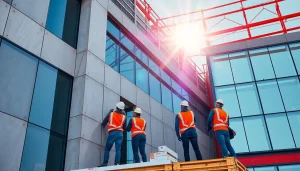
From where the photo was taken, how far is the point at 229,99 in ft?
63.7

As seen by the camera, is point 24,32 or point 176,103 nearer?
point 24,32

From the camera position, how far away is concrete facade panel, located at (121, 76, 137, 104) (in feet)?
44.5

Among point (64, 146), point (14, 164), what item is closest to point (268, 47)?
point (64, 146)

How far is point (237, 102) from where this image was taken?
19.1 meters

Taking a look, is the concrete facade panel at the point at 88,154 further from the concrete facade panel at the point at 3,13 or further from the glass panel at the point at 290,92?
the glass panel at the point at 290,92

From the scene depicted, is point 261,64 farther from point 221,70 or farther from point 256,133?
point 256,133

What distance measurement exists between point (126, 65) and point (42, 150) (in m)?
6.77

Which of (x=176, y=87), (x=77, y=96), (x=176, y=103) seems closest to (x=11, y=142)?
(x=77, y=96)

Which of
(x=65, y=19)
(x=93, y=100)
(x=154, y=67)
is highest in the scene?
(x=154, y=67)

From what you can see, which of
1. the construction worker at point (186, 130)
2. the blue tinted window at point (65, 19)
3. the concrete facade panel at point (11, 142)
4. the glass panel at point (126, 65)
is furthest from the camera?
the glass panel at point (126, 65)

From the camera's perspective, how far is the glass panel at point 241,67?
65.2 ft

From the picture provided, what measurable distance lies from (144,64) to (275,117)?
357 inches

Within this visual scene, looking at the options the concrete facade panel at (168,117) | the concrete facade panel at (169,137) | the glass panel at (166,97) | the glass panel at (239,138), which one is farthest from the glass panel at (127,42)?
the glass panel at (239,138)

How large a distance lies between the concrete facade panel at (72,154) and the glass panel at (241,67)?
13.3 m
